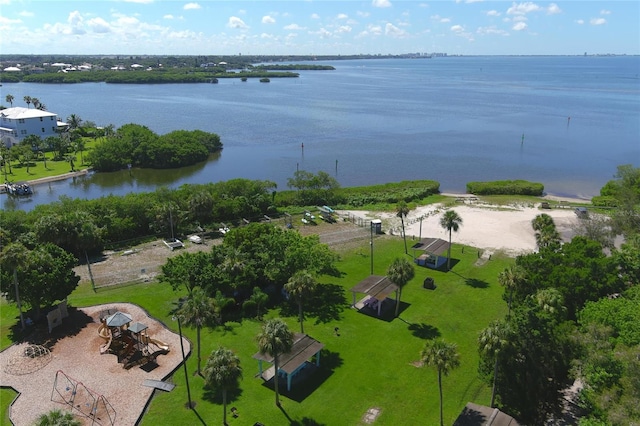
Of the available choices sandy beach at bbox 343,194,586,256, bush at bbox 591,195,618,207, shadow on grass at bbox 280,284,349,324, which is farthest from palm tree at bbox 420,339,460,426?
bush at bbox 591,195,618,207

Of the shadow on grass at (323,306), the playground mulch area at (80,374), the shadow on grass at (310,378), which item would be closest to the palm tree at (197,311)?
the playground mulch area at (80,374)

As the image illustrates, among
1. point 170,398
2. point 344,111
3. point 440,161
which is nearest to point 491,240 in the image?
point 170,398

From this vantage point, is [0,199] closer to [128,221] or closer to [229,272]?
[128,221]

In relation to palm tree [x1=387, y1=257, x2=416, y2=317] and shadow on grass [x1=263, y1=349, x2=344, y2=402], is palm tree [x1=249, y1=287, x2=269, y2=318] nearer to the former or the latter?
shadow on grass [x1=263, y1=349, x2=344, y2=402]

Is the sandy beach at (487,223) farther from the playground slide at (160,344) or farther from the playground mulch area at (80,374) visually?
the playground mulch area at (80,374)

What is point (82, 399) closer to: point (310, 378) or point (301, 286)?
point (310, 378)
